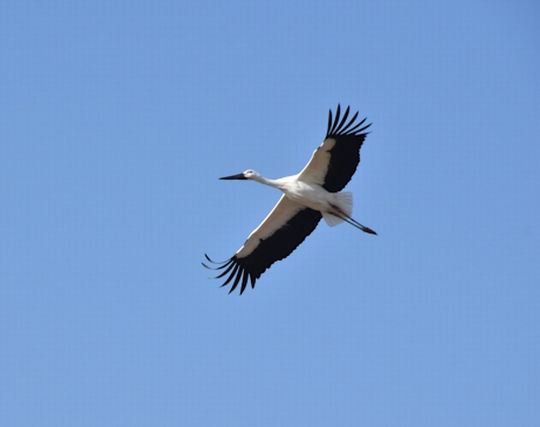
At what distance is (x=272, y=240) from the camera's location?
71.1ft

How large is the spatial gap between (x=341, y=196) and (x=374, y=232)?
79 cm

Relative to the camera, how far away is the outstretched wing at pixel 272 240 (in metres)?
21.3

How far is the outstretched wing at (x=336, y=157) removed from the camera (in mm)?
20297

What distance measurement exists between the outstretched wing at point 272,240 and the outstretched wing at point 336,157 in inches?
27.8

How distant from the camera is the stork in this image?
20359mm

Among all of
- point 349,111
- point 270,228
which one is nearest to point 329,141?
point 349,111

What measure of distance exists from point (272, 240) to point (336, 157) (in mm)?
1737

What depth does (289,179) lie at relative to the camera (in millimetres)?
20812

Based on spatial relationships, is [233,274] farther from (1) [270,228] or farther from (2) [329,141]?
(2) [329,141]

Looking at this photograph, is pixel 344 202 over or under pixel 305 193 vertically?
over

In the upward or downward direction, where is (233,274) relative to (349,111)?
downward

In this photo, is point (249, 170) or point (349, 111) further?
point (249, 170)

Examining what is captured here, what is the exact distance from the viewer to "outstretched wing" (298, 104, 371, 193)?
20297 millimetres

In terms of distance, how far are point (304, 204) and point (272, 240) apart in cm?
94
